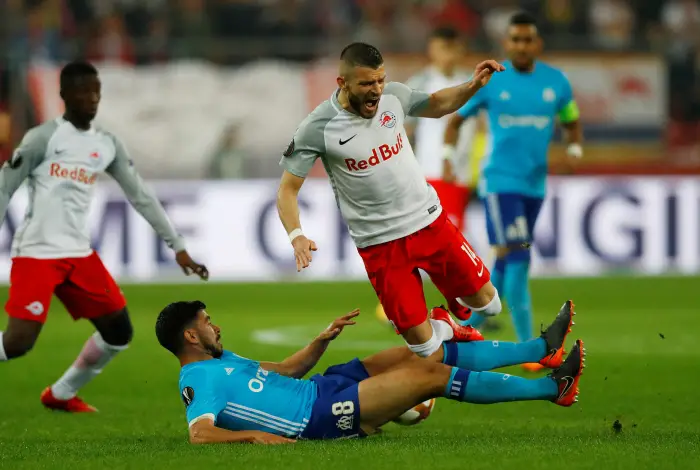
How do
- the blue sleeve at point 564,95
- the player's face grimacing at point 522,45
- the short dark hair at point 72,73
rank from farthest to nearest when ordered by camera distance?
1. the blue sleeve at point 564,95
2. the player's face grimacing at point 522,45
3. the short dark hair at point 72,73

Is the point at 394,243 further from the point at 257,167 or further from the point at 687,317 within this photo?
the point at 257,167

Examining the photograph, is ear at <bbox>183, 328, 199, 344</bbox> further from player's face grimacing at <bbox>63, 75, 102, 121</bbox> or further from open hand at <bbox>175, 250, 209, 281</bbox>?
player's face grimacing at <bbox>63, 75, 102, 121</bbox>

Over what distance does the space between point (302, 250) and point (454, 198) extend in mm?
6619

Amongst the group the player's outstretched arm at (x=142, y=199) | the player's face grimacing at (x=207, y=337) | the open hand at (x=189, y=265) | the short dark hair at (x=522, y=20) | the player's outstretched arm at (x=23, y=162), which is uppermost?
the short dark hair at (x=522, y=20)

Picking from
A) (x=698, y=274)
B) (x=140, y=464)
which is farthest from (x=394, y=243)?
(x=698, y=274)

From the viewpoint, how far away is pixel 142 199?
8875 mm

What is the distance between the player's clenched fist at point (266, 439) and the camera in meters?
6.57

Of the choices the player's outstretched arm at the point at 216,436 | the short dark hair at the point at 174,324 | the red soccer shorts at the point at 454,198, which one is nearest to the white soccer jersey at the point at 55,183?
the short dark hair at the point at 174,324

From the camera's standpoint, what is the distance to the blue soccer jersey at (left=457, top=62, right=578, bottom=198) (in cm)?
1018

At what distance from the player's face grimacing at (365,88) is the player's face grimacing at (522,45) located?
3.20 metres

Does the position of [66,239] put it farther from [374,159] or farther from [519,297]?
[519,297]

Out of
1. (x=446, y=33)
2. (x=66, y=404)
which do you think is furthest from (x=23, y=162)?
(x=446, y=33)

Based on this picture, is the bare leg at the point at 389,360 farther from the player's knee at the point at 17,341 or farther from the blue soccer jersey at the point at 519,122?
the blue soccer jersey at the point at 519,122

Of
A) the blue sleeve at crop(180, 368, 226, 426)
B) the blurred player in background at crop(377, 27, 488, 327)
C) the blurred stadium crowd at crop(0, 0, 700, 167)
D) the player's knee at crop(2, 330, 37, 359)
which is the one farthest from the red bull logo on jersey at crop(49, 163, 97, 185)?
the blurred stadium crowd at crop(0, 0, 700, 167)
